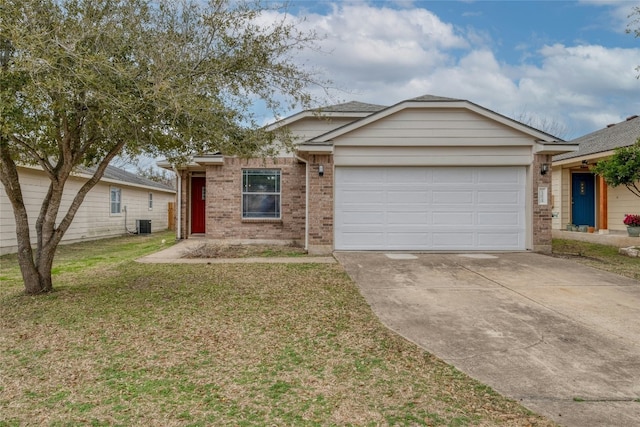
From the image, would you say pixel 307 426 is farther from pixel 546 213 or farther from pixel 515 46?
pixel 515 46

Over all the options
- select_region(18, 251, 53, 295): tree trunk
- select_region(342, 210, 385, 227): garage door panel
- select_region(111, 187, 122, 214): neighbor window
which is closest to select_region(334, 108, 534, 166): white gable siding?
select_region(342, 210, 385, 227): garage door panel

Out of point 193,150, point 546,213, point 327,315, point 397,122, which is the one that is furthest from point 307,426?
point 546,213

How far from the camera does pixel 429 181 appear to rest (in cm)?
1077

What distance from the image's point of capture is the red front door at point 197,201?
1574cm

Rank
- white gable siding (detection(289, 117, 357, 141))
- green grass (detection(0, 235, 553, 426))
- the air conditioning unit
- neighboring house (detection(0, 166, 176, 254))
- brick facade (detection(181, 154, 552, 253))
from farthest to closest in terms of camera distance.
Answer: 1. the air conditioning unit
2. white gable siding (detection(289, 117, 357, 141))
3. brick facade (detection(181, 154, 552, 253))
4. neighboring house (detection(0, 166, 176, 254))
5. green grass (detection(0, 235, 553, 426))

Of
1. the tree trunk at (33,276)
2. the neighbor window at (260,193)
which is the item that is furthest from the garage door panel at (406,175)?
the tree trunk at (33,276)

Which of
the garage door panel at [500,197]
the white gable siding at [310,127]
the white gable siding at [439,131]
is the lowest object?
the garage door panel at [500,197]

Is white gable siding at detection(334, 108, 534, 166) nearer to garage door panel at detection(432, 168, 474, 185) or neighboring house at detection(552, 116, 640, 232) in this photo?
garage door panel at detection(432, 168, 474, 185)

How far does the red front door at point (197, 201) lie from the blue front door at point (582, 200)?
1401 cm

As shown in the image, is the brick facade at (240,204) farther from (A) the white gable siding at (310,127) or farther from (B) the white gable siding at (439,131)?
(B) the white gable siding at (439,131)

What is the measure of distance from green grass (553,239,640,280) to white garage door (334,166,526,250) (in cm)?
148

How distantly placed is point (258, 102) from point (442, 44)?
13377 mm

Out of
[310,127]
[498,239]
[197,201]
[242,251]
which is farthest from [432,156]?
[197,201]

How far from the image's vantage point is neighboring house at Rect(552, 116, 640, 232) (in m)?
13.9
